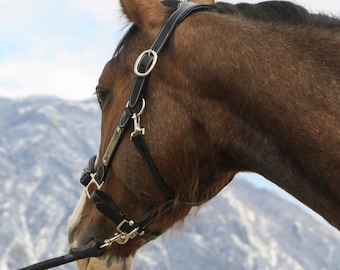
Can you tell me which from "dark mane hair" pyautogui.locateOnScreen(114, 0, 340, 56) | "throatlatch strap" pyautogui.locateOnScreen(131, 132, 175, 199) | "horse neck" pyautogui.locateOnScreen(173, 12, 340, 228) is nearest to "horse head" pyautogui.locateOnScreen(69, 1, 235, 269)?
"throatlatch strap" pyautogui.locateOnScreen(131, 132, 175, 199)

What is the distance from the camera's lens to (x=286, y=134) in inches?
183

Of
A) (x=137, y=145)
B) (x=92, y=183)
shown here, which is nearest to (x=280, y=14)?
(x=137, y=145)

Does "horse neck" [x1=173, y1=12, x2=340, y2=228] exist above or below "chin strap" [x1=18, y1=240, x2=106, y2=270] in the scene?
above

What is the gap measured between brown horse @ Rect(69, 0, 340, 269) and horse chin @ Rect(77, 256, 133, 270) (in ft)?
0.08

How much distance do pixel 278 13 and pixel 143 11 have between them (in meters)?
1.05

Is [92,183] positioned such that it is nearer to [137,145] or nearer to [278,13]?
[137,145]

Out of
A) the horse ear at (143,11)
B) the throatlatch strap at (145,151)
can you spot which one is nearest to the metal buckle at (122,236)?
the throatlatch strap at (145,151)

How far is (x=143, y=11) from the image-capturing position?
5297 millimetres

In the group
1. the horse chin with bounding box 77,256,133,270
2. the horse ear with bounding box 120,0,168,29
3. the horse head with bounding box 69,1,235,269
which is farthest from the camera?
the horse chin with bounding box 77,256,133,270

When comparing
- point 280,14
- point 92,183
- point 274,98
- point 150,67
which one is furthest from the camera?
point 92,183

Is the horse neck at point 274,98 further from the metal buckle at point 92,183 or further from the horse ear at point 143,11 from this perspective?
the metal buckle at point 92,183

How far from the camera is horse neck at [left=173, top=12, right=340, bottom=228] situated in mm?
4527

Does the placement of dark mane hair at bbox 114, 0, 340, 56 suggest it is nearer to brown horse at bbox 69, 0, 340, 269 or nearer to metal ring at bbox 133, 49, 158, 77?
brown horse at bbox 69, 0, 340, 269

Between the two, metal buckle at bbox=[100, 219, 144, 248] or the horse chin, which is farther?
the horse chin
